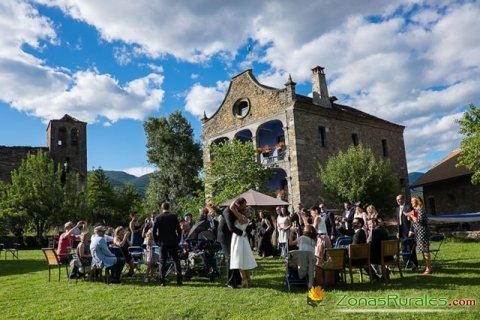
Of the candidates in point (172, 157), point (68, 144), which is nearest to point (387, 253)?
point (172, 157)

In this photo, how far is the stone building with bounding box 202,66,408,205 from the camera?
24.6 meters

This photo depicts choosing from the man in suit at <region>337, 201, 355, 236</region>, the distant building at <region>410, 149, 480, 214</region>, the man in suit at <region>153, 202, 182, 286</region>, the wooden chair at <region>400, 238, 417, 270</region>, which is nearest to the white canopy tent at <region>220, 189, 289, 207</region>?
the man in suit at <region>337, 201, 355, 236</region>

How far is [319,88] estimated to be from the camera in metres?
27.0

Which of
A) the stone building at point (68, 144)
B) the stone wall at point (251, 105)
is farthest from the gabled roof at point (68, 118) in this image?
the stone wall at point (251, 105)

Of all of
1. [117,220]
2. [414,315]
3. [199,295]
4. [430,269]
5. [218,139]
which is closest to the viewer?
[414,315]

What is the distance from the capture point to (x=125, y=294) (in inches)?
309

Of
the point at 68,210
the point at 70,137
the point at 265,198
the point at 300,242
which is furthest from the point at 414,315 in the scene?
the point at 70,137

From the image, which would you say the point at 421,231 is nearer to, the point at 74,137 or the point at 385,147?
the point at 385,147

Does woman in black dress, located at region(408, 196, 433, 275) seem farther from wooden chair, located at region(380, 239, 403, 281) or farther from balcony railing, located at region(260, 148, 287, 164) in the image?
balcony railing, located at region(260, 148, 287, 164)

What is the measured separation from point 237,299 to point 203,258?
7.74ft

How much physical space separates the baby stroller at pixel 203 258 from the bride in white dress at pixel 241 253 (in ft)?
4.09

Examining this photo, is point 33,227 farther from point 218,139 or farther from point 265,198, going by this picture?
point 265,198

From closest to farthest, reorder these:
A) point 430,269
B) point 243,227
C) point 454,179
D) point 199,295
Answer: point 199,295, point 243,227, point 430,269, point 454,179

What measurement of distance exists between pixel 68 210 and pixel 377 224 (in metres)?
26.0
